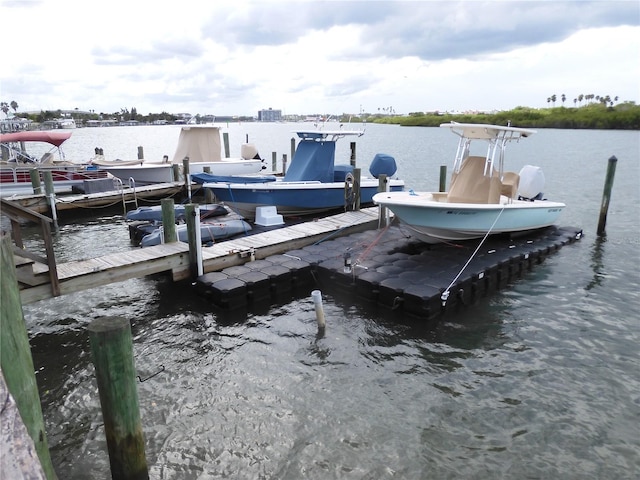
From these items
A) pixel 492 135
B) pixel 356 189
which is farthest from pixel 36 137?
pixel 492 135

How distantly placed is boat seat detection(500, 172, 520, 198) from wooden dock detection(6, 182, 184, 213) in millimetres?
13309

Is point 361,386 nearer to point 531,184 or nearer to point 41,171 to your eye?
point 531,184

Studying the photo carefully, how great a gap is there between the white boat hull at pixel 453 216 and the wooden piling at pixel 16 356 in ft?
27.6

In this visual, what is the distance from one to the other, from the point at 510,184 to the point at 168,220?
29.8 feet

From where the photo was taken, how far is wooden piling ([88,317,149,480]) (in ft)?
14.0

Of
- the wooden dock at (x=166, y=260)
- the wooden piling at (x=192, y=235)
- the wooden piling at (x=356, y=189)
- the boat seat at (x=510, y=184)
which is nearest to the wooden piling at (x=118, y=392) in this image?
the wooden dock at (x=166, y=260)

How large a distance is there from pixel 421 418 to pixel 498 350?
2.51 metres

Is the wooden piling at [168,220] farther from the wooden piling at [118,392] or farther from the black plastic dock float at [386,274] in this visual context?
the wooden piling at [118,392]

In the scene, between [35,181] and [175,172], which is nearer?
[35,181]

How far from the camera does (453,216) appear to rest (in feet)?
35.6

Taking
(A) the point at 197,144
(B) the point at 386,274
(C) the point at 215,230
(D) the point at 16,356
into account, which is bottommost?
(B) the point at 386,274

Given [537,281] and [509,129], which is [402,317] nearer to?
[537,281]

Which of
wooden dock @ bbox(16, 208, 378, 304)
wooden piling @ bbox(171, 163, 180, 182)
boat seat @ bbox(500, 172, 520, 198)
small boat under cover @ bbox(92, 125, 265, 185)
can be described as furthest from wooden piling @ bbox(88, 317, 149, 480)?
small boat under cover @ bbox(92, 125, 265, 185)

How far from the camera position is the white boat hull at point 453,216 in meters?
10.7
